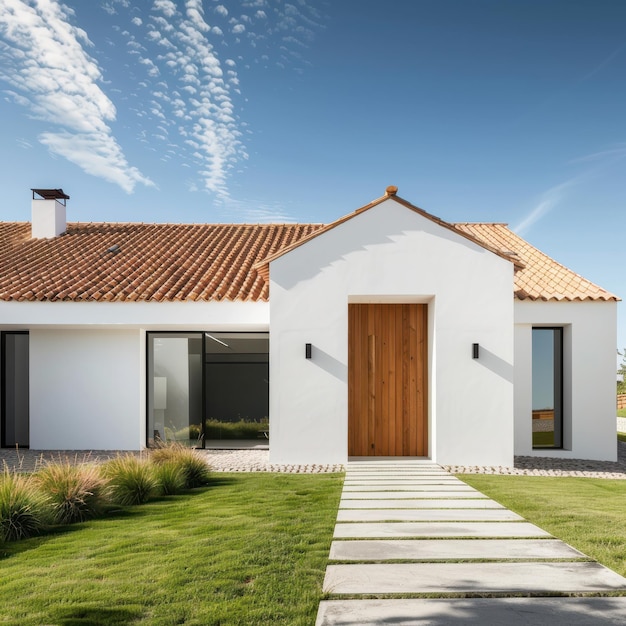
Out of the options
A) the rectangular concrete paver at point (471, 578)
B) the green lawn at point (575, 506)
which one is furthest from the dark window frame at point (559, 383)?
the rectangular concrete paver at point (471, 578)

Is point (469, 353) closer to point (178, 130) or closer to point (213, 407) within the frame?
point (213, 407)

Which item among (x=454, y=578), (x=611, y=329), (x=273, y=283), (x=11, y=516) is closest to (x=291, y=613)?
(x=454, y=578)

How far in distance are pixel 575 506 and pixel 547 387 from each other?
6.49 metres

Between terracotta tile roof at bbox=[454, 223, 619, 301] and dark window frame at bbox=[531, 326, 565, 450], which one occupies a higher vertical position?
terracotta tile roof at bbox=[454, 223, 619, 301]

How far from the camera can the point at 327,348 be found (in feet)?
37.7

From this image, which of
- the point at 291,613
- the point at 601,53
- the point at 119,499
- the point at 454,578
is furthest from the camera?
the point at 601,53

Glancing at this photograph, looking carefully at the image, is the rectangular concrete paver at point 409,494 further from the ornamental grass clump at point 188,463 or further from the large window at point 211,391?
the large window at point 211,391

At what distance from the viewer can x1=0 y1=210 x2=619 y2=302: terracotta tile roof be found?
1355 cm

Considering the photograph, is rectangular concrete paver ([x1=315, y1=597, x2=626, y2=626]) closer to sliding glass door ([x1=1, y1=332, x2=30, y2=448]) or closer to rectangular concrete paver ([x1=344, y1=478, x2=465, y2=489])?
rectangular concrete paver ([x1=344, y1=478, x2=465, y2=489])

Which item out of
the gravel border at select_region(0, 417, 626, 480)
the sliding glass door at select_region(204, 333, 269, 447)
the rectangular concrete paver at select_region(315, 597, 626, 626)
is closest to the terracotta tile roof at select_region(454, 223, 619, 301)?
the gravel border at select_region(0, 417, 626, 480)

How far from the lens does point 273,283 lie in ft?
38.2

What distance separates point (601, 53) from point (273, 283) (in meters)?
10.6

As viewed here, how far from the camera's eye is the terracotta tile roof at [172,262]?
13.6m

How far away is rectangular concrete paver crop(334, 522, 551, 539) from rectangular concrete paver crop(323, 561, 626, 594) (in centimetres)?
100
